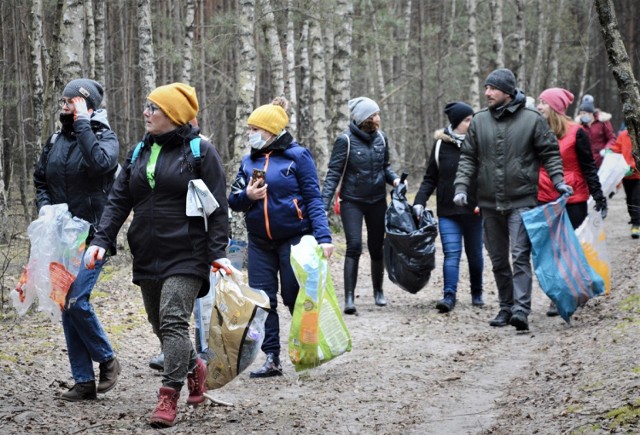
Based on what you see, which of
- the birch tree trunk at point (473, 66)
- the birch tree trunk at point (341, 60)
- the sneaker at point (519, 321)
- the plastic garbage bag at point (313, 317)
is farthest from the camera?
the birch tree trunk at point (473, 66)

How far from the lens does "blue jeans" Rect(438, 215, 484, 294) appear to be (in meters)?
9.68

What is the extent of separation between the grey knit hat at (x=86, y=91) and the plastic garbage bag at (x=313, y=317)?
169 centimetres

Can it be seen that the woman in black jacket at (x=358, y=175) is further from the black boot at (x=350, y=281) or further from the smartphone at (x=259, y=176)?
the smartphone at (x=259, y=176)

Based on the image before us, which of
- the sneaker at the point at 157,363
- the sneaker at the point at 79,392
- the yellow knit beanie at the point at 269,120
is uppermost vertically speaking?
the yellow knit beanie at the point at 269,120

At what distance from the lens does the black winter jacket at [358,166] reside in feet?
31.0

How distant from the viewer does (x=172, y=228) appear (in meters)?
5.20

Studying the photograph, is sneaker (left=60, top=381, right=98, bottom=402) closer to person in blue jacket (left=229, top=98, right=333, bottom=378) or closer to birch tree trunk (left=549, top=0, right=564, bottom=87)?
person in blue jacket (left=229, top=98, right=333, bottom=378)

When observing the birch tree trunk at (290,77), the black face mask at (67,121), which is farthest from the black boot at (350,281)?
the birch tree trunk at (290,77)

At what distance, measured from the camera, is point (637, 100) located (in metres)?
4.50

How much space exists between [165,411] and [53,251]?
1478 mm

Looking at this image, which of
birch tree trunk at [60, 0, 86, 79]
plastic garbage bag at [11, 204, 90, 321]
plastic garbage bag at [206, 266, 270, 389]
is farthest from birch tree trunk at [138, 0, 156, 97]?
plastic garbage bag at [206, 266, 270, 389]

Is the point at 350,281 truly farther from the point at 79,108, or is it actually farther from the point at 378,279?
the point at 79,108

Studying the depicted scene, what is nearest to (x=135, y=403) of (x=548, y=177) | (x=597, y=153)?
(x=548, y=177)

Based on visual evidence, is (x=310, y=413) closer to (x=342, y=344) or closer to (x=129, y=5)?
(x=342, y=344)
